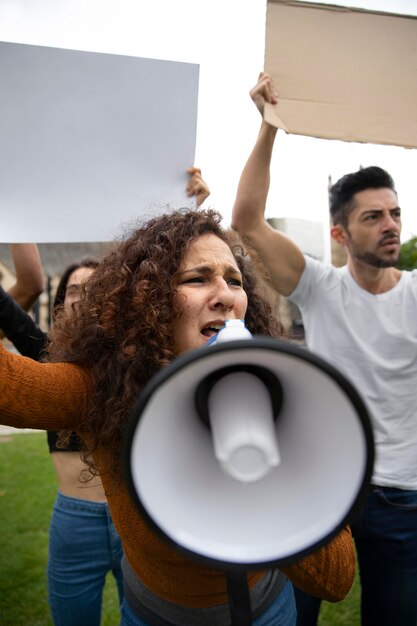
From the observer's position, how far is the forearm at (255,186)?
6.12ft

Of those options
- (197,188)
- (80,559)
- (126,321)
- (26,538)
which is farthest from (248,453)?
(26,538)

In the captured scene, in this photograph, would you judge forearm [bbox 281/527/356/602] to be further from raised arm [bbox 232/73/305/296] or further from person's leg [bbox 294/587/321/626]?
raised arm [bbox 232/73/305/296]

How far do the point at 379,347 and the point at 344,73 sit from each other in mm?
1023

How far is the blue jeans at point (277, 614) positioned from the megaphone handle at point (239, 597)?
1.67 feet

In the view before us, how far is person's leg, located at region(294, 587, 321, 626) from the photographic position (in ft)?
6.43

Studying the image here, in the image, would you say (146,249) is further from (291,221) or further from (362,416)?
(291,221)

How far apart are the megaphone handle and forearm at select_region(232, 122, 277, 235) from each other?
4.91ft

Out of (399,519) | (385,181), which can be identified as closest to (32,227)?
(385,181)

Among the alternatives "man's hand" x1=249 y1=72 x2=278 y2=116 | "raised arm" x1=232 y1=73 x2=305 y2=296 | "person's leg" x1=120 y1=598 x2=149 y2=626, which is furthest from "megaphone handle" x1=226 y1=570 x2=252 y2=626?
"raised arm" x1=232 y1=73 x2=305 y2=296

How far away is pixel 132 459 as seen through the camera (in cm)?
68

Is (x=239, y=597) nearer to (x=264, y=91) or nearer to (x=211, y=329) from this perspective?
(x=211, y=329)

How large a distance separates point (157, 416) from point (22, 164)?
124cm

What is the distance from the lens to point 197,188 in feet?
5.74

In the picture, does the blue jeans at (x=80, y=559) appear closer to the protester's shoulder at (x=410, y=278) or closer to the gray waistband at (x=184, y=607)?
the gray waistband at (x=184, y=607)
